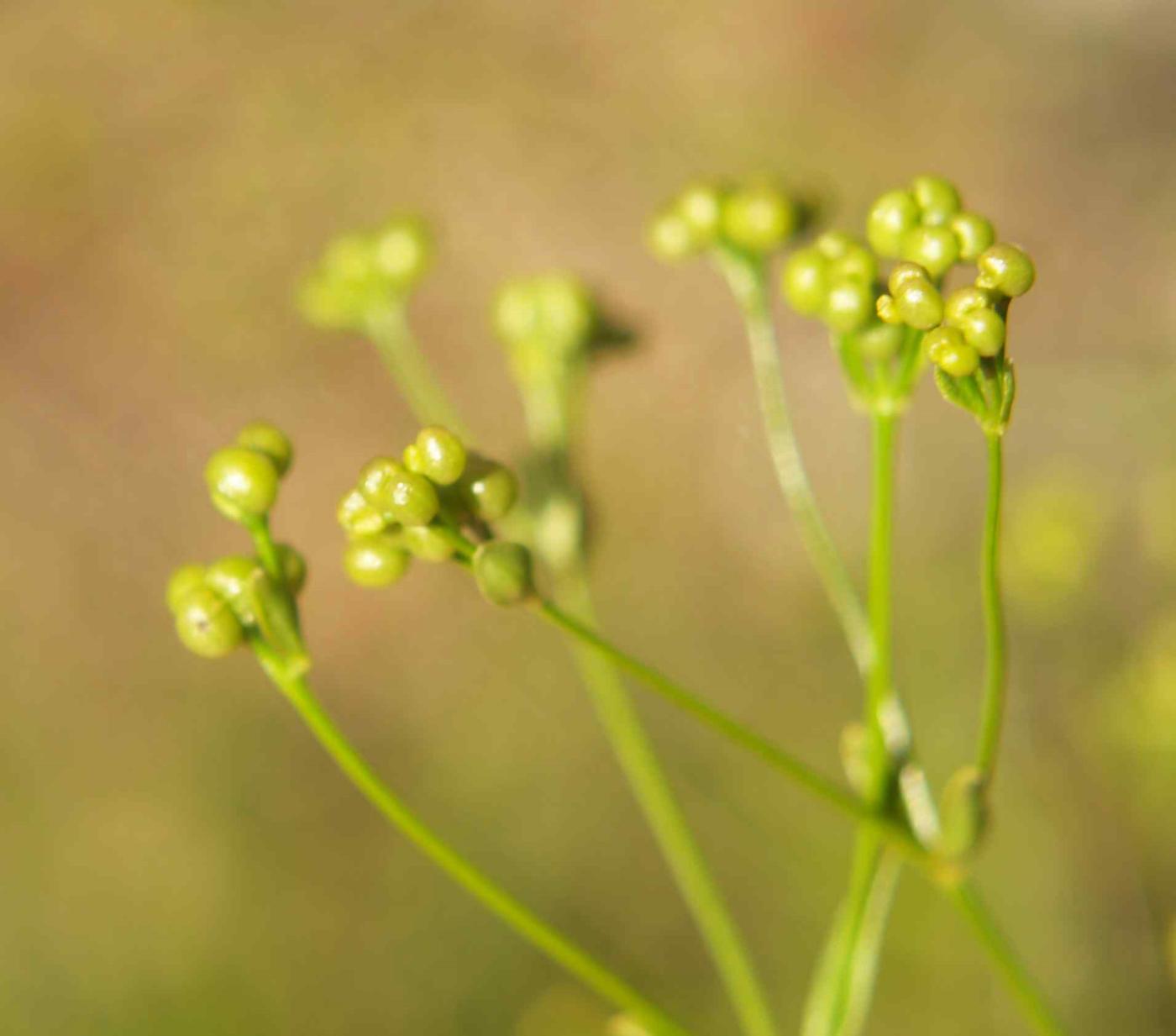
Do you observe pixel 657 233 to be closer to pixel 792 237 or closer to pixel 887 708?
pixel 792 237

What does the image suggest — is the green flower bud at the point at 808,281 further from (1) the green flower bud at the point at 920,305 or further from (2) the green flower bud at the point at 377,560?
(2) the green flower bud at the point at 377,560

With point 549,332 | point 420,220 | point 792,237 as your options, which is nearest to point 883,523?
point 792,237

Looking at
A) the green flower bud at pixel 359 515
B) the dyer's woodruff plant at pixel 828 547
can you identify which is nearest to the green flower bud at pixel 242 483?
the dyer's woodruff plant at pixel 828 547

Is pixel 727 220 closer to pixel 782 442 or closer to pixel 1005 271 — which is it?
pixel 782 442

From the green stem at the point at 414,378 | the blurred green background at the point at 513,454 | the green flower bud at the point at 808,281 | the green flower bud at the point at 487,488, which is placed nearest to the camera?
the green flower bud at the point at 487,488

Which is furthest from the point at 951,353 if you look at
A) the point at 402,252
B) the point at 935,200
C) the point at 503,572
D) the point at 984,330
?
the point at 402,252

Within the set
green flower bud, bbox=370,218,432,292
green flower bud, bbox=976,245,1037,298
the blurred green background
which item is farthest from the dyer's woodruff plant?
the blurred green background

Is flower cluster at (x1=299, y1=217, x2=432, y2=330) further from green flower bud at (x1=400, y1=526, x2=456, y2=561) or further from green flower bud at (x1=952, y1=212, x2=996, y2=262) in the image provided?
green flower bud at (x1=952, y1=212, x2=996, y2=262)
